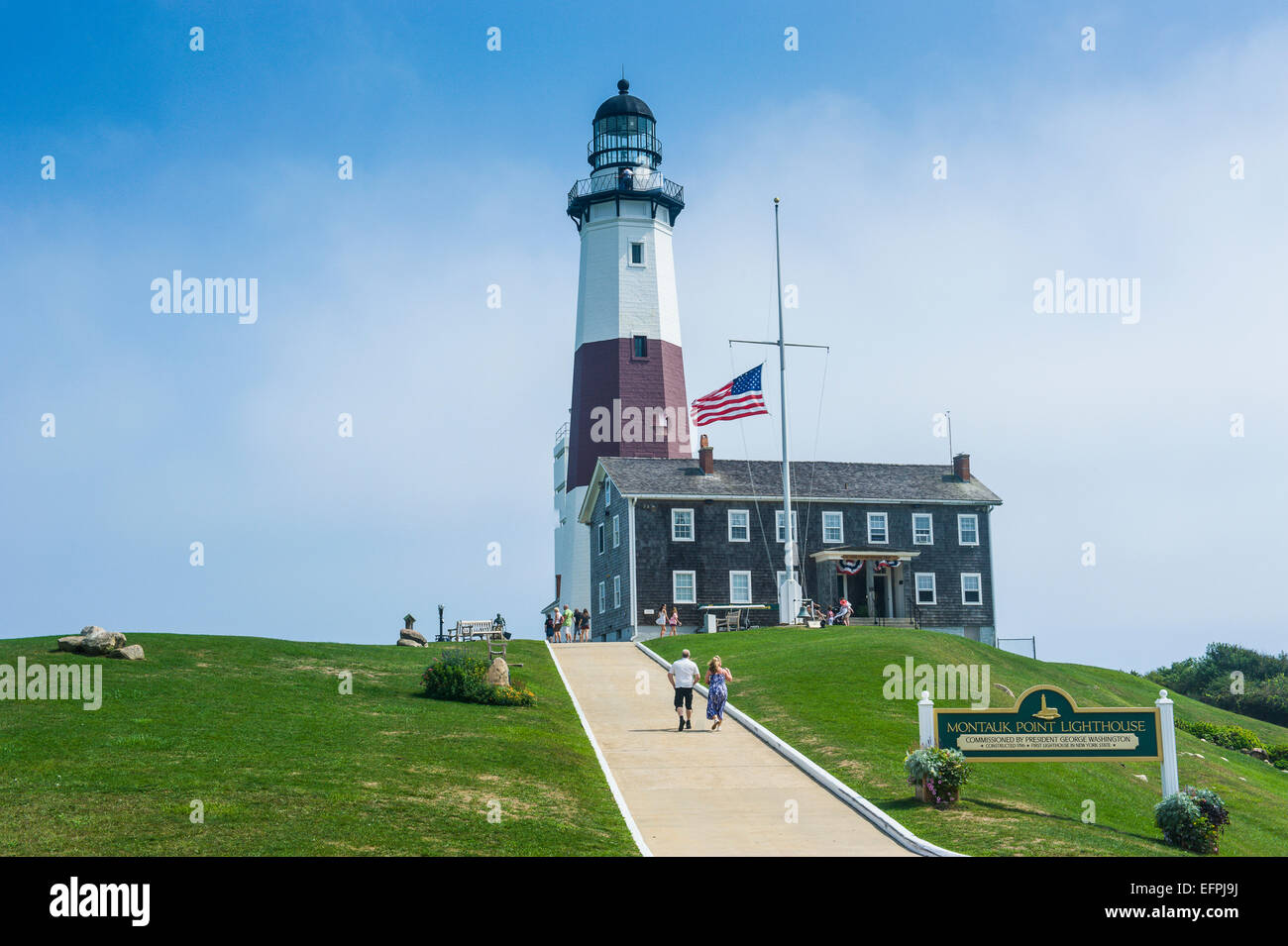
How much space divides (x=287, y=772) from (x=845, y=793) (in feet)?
27.7

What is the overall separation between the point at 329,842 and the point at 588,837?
3.30 metres

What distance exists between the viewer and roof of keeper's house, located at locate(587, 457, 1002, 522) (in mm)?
49938

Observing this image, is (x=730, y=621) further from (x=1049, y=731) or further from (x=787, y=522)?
(x=1049, y=731)

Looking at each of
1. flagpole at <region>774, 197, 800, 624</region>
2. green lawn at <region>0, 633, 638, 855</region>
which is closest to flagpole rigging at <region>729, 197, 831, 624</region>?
flagpole at <region>774, 197, 800, 624</region>

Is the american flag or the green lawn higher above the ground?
the american flag

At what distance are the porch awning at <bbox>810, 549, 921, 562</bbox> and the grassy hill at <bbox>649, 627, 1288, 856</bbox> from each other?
8651 millimetres

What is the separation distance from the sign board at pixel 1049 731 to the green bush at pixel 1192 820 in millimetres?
827

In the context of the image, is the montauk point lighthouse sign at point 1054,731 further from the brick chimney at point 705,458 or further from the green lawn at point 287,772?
the brick chimney at point 705,458

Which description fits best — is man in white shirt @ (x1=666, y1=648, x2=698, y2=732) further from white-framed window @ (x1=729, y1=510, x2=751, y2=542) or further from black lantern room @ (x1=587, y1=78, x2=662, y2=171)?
black lantern room @ (x1=587, y1=78, x2=662, y2=171)

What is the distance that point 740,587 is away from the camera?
4956 centimetres

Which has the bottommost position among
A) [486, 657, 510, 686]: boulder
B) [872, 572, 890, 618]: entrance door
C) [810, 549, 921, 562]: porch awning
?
[486, 657, 510, 686]: boulder

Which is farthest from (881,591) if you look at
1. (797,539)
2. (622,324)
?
(622,324)
